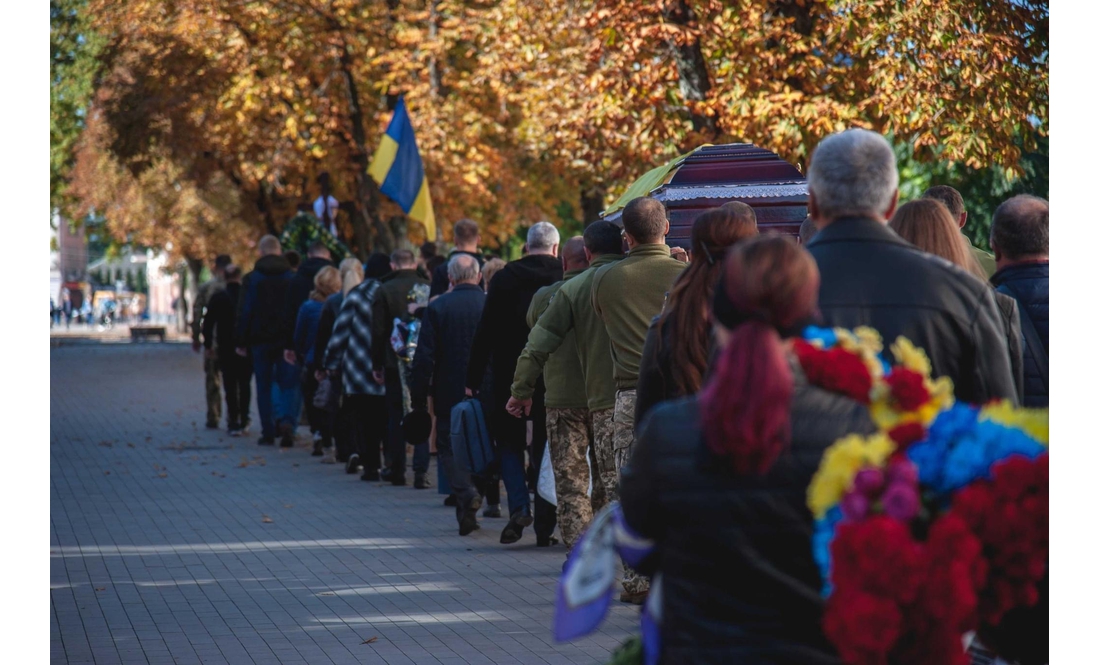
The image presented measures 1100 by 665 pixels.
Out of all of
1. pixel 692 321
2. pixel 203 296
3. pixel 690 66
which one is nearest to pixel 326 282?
pixel 203 296

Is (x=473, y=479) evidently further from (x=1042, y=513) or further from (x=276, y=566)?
(x=1042, y=513)

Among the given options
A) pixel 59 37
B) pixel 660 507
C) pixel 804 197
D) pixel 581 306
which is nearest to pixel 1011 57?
pixel 804 197

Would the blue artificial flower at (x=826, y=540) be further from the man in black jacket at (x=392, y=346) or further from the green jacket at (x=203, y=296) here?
the green jacket at (x=203, y=296)

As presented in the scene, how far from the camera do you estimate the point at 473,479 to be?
10477mm

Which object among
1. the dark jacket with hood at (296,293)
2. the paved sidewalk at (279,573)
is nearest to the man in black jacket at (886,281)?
the paved sidewalk at (279,573)

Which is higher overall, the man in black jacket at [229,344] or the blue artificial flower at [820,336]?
the blue artificial flower at [820,336]

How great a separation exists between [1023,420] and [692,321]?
2593 millimetres

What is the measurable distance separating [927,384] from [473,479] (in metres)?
7.89

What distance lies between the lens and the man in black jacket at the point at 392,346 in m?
12.2

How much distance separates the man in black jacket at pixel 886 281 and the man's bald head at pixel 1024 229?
189cm

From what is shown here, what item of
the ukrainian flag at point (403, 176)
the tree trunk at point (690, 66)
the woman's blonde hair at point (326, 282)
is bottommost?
the woman's blonde hair at point (326, 282)

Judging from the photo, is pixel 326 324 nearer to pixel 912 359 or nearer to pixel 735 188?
pixel 735 188
